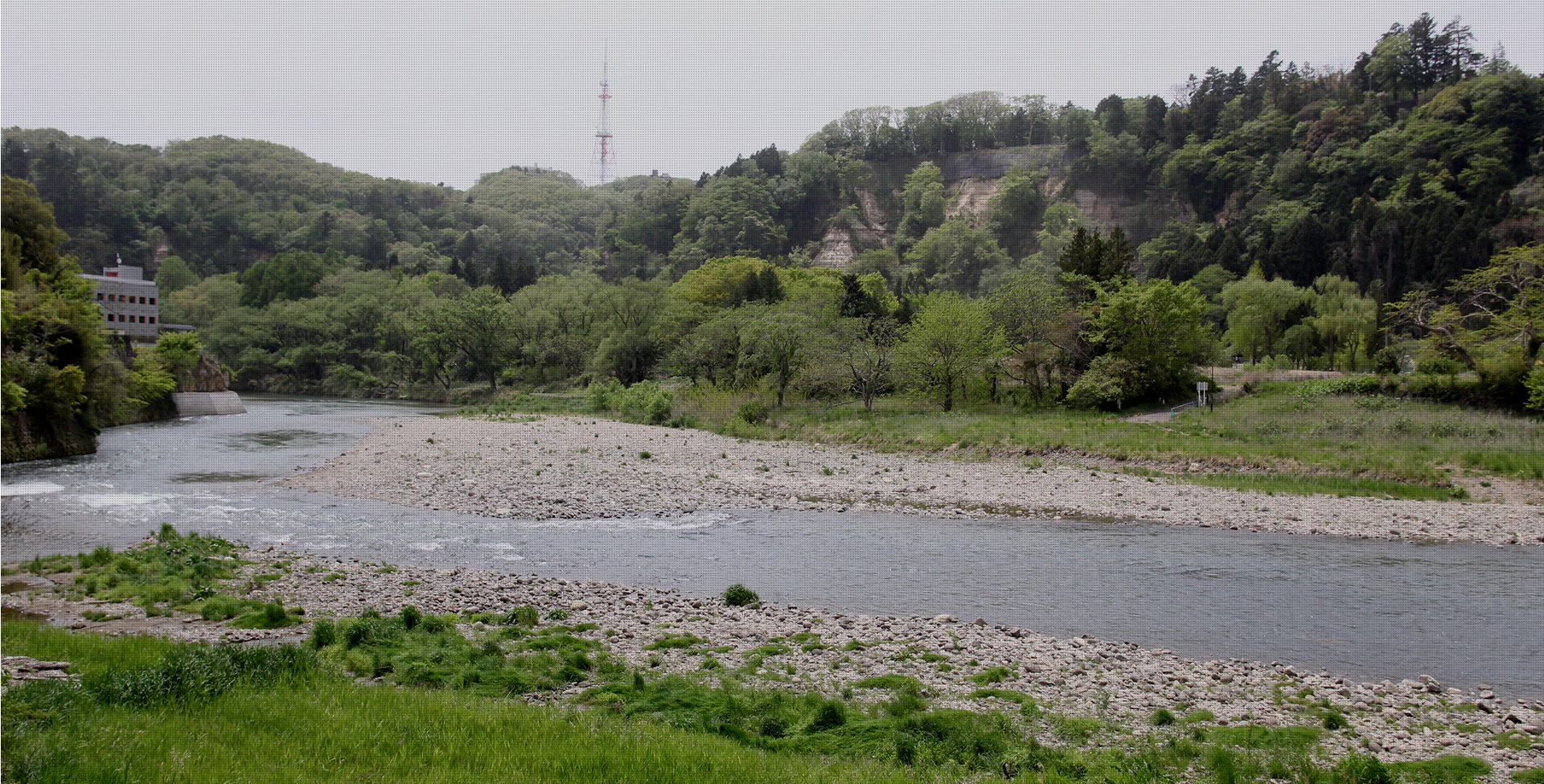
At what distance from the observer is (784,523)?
21359 mm

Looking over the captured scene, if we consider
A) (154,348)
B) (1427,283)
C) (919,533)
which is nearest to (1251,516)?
(919,533)

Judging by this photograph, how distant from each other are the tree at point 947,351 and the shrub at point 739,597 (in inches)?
1344

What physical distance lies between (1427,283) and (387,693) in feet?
273

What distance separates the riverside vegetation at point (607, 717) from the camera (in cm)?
588

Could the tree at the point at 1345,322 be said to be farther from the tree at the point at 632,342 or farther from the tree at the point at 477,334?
the tree at the point at 477,334

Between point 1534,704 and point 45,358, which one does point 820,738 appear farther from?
point 45,358

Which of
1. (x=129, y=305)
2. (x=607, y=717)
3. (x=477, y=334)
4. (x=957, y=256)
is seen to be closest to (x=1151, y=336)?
(x=607, y=717)

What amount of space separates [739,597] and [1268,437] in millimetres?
25905

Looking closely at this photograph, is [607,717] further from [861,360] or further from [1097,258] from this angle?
[1097,258]

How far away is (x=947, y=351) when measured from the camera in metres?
45.9

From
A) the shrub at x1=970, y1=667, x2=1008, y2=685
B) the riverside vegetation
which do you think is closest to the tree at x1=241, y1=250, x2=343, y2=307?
the riverside vegetation

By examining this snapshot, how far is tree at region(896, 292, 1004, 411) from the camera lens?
4584 centimetres

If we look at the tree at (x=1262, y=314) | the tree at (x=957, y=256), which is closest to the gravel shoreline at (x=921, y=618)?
the tree at (x=1262, y=314)

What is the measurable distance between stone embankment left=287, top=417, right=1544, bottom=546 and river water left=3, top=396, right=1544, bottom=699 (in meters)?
1.14
